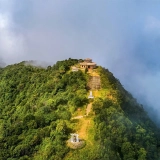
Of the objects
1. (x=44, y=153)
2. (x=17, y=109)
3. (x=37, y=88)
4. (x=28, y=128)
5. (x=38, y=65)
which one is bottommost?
(x=44, y=153)

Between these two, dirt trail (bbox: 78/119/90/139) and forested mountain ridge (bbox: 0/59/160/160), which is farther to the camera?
dirt trail (bbox: 78/119/90/139)

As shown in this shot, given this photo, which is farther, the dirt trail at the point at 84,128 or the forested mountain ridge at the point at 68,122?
the dirt trail at the point at 84,128

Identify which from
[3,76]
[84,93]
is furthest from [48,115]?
[3,76]

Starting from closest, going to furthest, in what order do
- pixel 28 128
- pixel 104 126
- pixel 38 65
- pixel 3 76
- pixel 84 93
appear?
pixel 104 126 < pixel 28 128 < pixel 84 93 < pixel 3 76 < pixel 38 65

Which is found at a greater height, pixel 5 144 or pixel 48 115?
pixel 48 115

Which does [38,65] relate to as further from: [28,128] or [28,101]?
[28,128]

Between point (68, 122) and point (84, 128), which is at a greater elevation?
point (68, 122)

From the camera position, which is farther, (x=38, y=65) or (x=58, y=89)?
(x=38, y=65)

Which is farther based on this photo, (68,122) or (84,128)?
(68,122)
